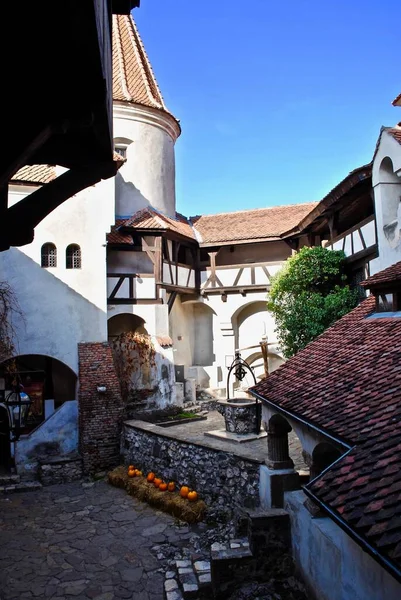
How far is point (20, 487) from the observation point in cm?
1341

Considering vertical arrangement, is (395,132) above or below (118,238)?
above

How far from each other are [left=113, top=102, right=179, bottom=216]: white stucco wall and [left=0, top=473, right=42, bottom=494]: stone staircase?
34.4 ft

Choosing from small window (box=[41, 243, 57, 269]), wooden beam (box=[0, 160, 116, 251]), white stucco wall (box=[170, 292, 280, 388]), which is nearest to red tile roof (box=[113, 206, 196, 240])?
white stucco wall (box=[170, 292, 280, 388])

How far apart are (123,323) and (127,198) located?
201 inches

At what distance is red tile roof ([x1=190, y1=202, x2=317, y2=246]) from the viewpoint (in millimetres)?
19750

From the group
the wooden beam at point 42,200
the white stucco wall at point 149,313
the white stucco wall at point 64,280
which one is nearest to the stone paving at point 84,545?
the white stucco wall at point 64,280

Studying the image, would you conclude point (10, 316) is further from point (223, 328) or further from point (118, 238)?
point (223, 328)

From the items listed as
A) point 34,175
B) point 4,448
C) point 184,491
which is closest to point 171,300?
point 34,175

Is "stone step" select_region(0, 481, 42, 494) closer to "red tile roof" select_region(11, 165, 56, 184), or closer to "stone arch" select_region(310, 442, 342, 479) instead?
"red tile roof" select_region(11, 165, 56, 184)

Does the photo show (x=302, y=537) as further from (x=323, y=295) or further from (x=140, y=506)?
(x=323, y=295)

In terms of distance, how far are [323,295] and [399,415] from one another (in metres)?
10.5

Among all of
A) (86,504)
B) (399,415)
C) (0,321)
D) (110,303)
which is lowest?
(86,504)

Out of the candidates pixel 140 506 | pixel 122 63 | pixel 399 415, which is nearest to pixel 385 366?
pixel 399 415

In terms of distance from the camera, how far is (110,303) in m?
17.4
